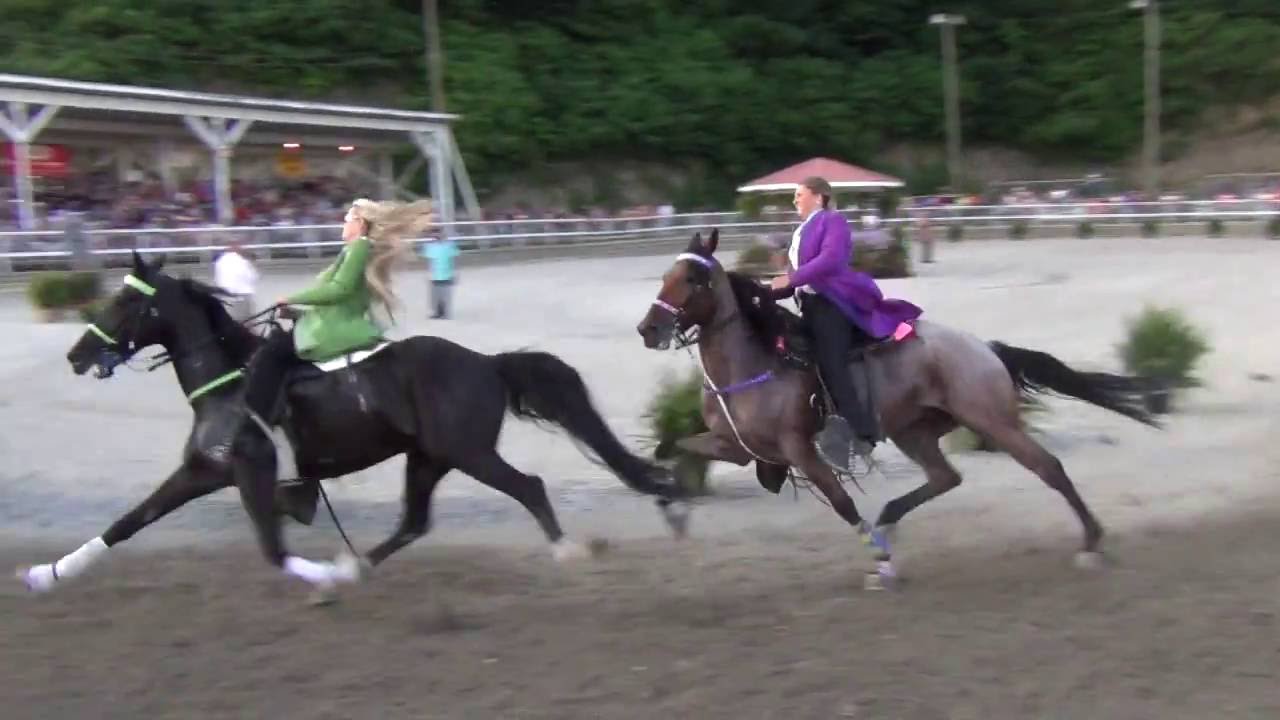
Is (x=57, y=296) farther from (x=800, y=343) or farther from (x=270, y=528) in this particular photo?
(x=800, y=343)

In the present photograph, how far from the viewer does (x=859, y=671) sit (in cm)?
564

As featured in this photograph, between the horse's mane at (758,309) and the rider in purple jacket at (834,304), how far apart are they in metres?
0.11

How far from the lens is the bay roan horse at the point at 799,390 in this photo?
757cm

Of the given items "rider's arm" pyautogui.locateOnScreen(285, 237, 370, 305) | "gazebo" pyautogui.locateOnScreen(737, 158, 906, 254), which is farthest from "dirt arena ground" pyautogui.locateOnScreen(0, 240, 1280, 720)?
"gazebo" pyautogui.locateOnScreen(737, 158, 906, 254)

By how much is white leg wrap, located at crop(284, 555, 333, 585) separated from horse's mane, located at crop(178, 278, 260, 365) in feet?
3.94

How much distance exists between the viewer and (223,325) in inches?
297

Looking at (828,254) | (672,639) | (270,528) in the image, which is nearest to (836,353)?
(828,254)

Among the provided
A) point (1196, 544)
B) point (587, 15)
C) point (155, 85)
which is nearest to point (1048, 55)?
point (587, 15)

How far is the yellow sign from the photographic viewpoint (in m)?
40.1

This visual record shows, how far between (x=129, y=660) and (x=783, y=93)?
5839cm

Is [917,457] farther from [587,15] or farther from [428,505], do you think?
[587,15]

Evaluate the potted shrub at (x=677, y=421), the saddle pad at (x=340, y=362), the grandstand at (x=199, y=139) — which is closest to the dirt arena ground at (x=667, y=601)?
the potted shrub at (x=677, y=421)

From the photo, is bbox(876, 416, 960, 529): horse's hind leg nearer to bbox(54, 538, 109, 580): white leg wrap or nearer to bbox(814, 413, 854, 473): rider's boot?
bbox(814, 413, 854, 473): rider's boot

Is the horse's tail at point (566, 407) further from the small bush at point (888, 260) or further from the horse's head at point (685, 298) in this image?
the small bush at point (888, 260)
